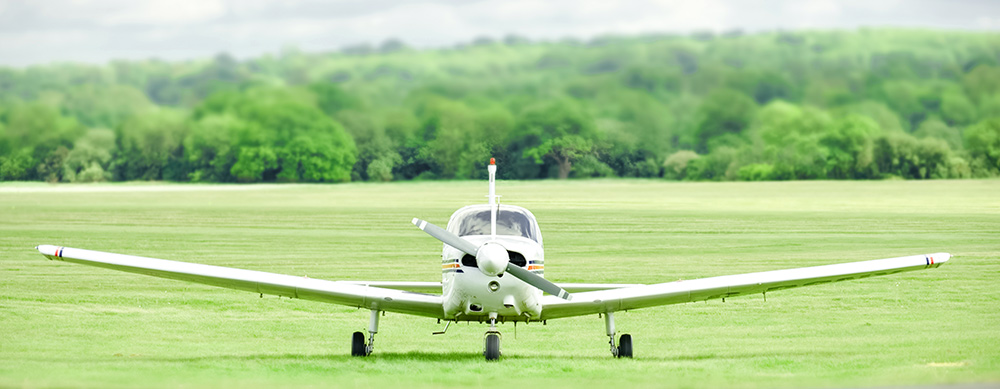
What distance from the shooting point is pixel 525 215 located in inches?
493

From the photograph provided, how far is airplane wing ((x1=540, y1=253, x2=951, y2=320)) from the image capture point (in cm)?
1252

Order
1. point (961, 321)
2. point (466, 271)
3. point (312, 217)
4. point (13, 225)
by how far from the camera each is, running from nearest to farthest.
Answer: point (466, 271)
point (961, 321)
point (13, 225)
point (312, 217)

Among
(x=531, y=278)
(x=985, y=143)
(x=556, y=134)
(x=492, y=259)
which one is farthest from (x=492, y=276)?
(x=985, y=143)

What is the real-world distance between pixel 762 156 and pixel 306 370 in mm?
30325

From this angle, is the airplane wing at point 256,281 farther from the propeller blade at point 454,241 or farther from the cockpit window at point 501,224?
the propeller blade at point 454,241

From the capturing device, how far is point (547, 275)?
29.3 meters

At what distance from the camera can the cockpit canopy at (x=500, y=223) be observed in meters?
12.2

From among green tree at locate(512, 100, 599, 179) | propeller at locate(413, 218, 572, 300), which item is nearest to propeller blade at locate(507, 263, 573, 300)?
propeller at locate(413, 218, 572, 300)

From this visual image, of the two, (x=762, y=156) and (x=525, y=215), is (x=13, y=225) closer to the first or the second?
(x=762, y=156)

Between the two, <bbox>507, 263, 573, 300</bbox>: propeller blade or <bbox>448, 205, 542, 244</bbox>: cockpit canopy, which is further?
<bbox>448, 205, 542, 244</bbox>: cockpit canopy

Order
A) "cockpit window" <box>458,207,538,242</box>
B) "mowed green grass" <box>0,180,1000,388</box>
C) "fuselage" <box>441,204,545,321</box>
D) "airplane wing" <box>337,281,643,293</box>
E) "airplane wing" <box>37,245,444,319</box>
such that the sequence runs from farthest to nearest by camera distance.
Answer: "airplane wing" <box>337,281,643,293</box>, "airplane wing" <box>37,245,444,319</box>, "cockpit window" <box>458,207,538,242</box>, "mowed green grass" <box>0,180,1000,388</box>, "fuselage" <box>441,204,545,321</box>

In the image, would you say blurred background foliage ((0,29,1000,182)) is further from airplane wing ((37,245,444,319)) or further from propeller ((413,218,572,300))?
propeller ((413,218,572,300))

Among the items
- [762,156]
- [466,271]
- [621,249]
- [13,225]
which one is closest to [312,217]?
[13,225]

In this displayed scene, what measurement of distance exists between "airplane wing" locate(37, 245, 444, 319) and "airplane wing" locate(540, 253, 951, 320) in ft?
5.74
